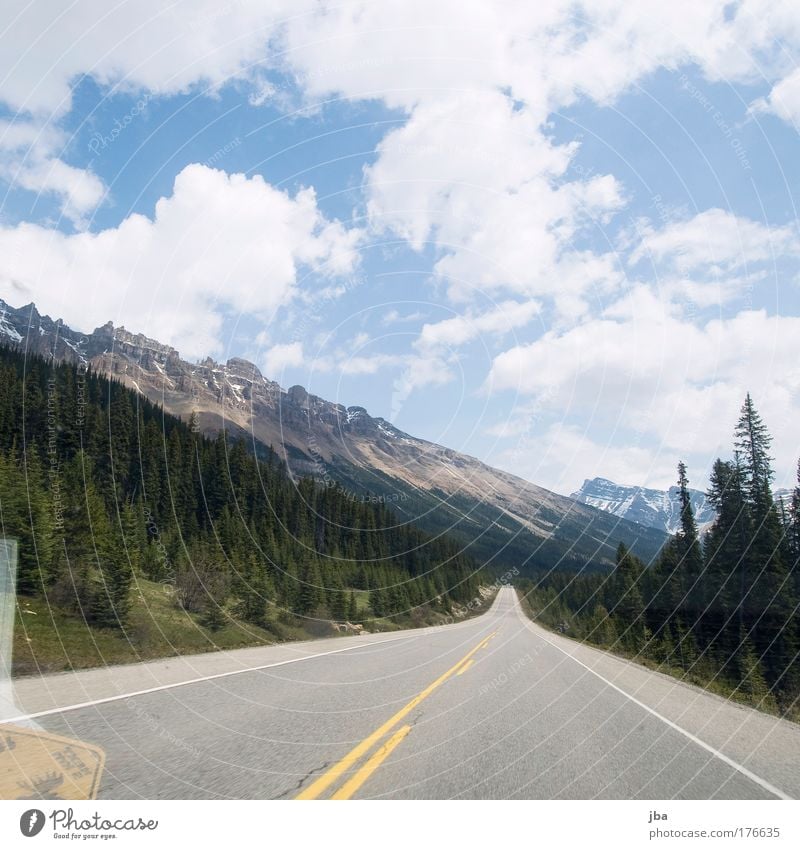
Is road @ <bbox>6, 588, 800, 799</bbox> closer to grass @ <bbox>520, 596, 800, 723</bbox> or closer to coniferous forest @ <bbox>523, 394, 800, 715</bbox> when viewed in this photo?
grass @ <bbox>520, 596, 800, 723</bbox>

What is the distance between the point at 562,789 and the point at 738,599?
35.7m

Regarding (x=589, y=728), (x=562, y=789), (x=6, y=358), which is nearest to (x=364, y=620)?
(x=589, y=728)

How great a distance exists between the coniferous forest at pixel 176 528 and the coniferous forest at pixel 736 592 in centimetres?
2430

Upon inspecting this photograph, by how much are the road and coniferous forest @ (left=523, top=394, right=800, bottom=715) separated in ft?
66.3

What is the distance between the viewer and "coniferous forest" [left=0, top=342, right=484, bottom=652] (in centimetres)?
2147

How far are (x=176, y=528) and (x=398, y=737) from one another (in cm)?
5285

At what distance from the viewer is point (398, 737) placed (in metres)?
6.70

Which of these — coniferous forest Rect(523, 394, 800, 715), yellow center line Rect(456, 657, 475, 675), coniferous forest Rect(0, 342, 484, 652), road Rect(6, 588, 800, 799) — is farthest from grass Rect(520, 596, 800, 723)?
coniferous forest Rect(0, 342, 484, 652)

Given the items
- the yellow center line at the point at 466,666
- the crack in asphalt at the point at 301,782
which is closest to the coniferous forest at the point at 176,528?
the crack in asphalt at the point at 301,782

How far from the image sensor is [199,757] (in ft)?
17.5

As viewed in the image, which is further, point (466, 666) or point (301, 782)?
point (466, 666)

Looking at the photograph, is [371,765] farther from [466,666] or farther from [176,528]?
[176,528]

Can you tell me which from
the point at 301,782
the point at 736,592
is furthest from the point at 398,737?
the point at 736,592
